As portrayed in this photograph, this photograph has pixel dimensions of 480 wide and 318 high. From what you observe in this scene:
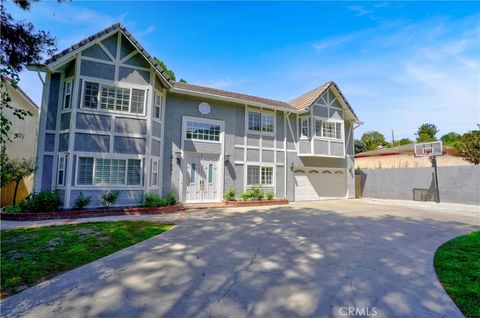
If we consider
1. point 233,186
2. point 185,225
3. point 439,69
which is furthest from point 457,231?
point 233,186

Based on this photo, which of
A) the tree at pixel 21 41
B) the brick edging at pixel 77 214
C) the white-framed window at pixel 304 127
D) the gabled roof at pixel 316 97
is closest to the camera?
the tree at pixel 21 41

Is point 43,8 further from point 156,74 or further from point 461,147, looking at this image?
point 461,147

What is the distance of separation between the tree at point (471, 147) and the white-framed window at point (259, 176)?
13.1m

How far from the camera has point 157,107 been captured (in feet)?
41.9

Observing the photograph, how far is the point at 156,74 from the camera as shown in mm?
12266

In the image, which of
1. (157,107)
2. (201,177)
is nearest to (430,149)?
(201,177)

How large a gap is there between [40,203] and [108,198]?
2393mm

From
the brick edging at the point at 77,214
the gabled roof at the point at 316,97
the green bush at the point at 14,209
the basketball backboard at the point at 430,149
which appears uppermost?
the gabled roof at the point at 316,97

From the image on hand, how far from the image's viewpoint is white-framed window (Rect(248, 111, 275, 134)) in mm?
15508

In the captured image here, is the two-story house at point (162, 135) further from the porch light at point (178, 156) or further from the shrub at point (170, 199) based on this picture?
the shrub at point (170, 199)

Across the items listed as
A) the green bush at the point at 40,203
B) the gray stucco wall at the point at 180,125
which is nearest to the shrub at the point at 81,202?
the green bush at the point at 40,203

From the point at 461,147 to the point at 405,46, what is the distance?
10.3m

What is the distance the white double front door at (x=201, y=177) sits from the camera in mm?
13552

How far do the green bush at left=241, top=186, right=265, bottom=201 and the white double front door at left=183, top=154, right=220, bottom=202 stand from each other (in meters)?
1.56
